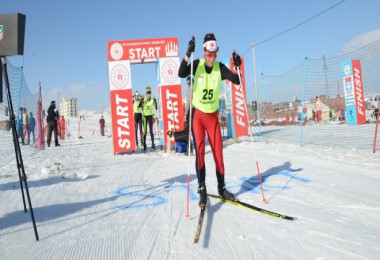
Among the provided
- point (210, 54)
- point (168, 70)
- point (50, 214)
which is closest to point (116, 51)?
point (168, 70)

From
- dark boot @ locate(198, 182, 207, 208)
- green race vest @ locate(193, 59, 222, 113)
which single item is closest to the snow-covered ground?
dark boot @ locate(198, 182, 207, 208)

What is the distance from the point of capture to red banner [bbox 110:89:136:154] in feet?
32.3

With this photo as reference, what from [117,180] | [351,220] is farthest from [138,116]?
[351,220]

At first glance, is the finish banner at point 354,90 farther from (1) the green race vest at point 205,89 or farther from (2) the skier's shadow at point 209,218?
(2) the skier's shadow at point 209,218

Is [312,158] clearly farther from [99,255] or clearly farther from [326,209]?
[99,255]

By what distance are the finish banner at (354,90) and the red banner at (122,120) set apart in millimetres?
13865

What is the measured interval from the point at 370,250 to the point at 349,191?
2.10 m

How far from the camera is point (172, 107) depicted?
9.99m

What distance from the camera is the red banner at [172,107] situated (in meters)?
10.1

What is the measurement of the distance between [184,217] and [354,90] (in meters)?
17.7

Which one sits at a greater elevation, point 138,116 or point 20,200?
point 138,116

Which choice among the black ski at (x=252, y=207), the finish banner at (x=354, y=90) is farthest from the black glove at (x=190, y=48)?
the finish banner at (x=354, y=90)

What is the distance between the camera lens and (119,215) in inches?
132

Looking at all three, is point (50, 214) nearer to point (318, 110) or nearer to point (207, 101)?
point (207, 101)
